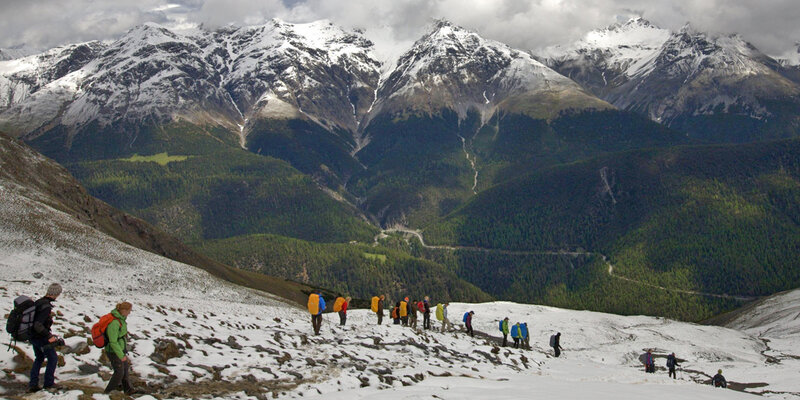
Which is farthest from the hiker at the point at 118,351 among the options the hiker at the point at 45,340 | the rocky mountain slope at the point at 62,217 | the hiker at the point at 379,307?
the rocky mountain slope at the point at 62,217

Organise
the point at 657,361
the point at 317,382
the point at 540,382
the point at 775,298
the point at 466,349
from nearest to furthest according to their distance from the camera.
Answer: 1. the point at 317,382
2. the point at 540,382
3. the point at 466,349
4. the point at 657,361
5. the point at 775,298

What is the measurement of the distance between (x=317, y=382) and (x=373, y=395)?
12.0 ft

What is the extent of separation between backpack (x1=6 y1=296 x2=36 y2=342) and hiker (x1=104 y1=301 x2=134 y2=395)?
249 centimetres

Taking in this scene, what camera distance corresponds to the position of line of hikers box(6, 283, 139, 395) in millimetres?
20953

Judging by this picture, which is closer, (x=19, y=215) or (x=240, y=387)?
(x=240, y=387)

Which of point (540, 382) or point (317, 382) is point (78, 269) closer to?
point (317, 382)

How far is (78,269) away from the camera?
206 feet

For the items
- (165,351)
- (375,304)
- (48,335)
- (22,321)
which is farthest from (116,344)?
(375,304)

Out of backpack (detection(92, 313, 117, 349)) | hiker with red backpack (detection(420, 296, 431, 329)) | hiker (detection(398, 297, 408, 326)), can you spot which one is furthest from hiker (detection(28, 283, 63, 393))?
hiker with red backpack (detection(420, 296, 431, 329))

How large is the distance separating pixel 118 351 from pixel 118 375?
92 cm

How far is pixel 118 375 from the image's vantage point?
862 inches

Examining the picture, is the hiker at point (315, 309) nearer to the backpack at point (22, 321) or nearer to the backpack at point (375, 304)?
the backpack at point (375, 304)

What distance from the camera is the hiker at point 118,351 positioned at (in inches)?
861

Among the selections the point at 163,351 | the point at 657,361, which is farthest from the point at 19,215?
the point at 657,361
